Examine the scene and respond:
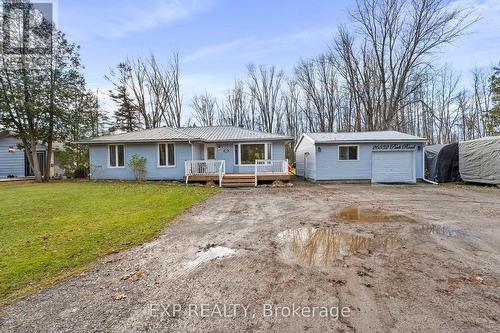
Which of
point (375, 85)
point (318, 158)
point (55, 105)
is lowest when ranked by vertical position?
point (318, 158)

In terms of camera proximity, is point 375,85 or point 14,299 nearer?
point 14,299

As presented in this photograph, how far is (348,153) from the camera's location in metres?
15.8

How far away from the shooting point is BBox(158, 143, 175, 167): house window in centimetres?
1574

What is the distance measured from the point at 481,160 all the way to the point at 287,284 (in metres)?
16.3

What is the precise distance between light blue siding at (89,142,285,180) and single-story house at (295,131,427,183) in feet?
7.89

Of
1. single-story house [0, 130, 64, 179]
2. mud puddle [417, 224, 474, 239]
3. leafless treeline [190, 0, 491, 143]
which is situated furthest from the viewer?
leafless treeline [190, 0, 491, 143]

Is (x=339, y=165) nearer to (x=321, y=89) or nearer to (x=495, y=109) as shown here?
(x=495, y=109)

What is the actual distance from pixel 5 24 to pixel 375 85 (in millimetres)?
27793

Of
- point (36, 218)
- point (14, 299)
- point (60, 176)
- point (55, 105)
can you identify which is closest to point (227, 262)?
point (14, 299)

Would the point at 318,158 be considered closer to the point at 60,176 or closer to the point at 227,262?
the point at 227,262

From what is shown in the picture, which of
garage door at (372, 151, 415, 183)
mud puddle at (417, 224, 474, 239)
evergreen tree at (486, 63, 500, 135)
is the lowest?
mud puddle at (417, 224, 474, 239)

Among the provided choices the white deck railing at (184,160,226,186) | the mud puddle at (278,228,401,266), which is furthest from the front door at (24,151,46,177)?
the mud puddle at (278,228,401,266)

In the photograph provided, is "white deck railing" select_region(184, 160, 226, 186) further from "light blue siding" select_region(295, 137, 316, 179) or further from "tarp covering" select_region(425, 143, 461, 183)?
"tarp covering" select_region(425, 143, 461, 183)

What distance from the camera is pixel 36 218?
21.7 ft
